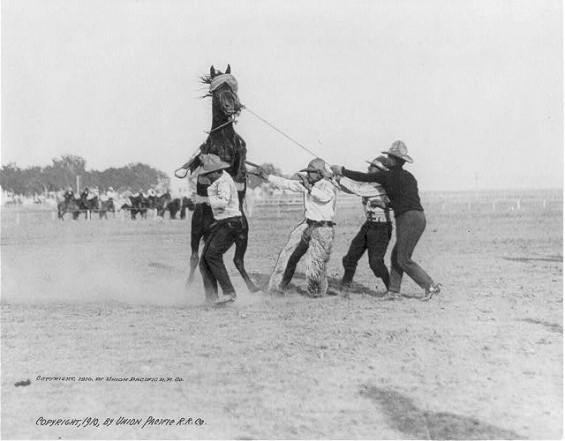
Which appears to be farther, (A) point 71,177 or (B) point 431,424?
(A) point 71,177

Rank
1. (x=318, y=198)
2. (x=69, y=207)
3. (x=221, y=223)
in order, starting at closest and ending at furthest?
(x=221, y=223)
(x=318, y=198)
(x=69, y=207)

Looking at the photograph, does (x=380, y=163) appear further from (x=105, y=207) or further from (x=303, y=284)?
(x=105, y=207)

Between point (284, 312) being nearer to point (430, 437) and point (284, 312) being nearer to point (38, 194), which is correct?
point (430, 437)

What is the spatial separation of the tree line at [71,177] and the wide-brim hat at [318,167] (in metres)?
82.3

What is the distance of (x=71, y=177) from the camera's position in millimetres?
87750

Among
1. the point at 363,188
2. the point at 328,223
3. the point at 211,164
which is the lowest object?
the point at 328,223

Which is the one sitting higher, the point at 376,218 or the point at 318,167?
the point at 318,167

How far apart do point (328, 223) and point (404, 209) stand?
37.3 inches

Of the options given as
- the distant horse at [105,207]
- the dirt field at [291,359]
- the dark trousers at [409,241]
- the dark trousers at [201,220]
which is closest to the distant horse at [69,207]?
Result: the distant horse at [105,207]

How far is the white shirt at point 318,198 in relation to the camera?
8.14 meters

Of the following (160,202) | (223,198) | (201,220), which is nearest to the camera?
(223,198)

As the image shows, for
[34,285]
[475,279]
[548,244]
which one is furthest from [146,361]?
[548,244]
